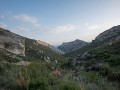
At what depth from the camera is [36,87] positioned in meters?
7.77

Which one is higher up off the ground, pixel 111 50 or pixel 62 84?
pixel 111 50

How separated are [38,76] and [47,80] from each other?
1.73ft

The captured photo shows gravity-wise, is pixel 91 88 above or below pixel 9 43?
below

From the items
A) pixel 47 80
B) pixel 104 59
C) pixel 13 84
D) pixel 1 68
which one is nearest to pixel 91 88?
pixel 47 80

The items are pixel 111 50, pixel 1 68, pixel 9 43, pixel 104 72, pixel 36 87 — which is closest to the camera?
pixel 36 87

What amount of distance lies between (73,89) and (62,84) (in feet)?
1.54

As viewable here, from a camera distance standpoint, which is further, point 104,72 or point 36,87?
point 104,72

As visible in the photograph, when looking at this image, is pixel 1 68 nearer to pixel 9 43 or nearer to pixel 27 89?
pixel 27 89

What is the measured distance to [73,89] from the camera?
7152 mm

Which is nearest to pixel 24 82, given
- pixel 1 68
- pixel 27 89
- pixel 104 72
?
pixel 27 89

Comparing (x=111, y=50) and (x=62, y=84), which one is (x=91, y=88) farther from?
(x=111, y=50)

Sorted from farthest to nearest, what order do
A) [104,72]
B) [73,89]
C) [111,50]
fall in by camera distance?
[111,50]
[104,72]
[73,89]

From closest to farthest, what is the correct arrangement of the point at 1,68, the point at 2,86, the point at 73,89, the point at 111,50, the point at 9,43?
the point at 73,89 < the point at 2,86 < the point at 1,68 < the point at 111,50 < the point at 9,43

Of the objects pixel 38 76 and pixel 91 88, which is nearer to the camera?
pixel 91 88
